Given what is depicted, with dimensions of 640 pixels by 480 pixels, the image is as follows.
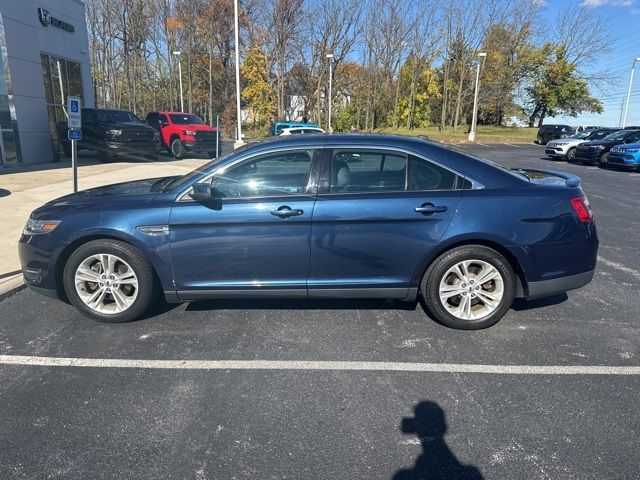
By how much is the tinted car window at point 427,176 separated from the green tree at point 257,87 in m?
43.5

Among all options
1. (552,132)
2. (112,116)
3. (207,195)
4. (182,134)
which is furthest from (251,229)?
(552,132)

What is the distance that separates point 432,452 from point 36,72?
17458 millimetres

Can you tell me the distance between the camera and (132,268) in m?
3.82

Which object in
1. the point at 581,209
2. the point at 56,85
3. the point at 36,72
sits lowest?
the point at 581,209

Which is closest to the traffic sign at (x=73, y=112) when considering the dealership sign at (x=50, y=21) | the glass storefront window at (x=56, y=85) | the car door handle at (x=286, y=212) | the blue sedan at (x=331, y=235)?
the blue sedan at (x=331, y=235)

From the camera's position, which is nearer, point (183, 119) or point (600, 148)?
point (600, 148)

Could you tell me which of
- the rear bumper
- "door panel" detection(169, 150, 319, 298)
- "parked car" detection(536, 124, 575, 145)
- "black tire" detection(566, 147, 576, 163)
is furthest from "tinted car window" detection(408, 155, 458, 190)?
"parked car" detection(536, 124, 575, 145)

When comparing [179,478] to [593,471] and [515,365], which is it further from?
[515,365]

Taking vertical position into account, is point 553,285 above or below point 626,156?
below

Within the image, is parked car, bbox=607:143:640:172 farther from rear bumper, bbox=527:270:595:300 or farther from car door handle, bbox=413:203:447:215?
car door handle, bbox=413:203:447:215

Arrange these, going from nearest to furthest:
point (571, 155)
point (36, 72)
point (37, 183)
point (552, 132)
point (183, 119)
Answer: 1. point (37, 183)
2. point (36, 72)
3. point (183, 119)
4. point (571, 155)
5. point (552, 132)

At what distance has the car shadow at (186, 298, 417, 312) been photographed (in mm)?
4301

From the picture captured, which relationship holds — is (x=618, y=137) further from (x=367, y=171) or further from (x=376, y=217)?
(x=376, y=217)

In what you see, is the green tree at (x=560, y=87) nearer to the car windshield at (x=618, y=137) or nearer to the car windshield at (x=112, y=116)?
the car windshield at (x=618, y=137)
